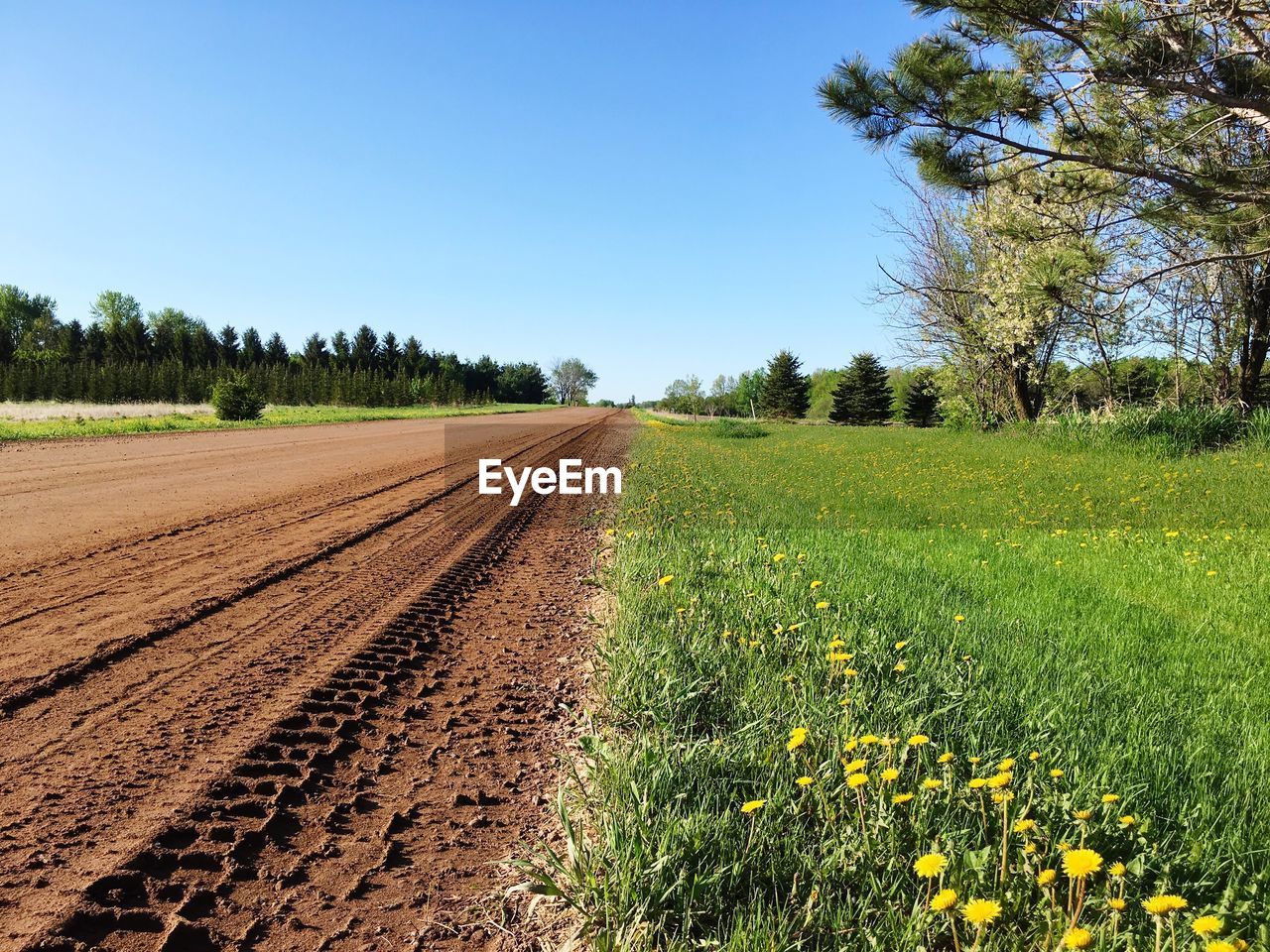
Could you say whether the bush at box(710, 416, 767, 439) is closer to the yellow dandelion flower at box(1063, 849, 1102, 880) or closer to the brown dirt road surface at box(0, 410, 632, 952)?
the brown dirt road surface at box(0, 410, 632, 952)

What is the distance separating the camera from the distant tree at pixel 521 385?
115 metres

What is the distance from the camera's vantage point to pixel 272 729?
315 centimetres

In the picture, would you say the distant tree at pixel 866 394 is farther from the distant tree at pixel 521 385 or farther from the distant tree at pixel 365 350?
the distant tree at pixel 521 385

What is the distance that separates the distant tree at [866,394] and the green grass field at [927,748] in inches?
1996

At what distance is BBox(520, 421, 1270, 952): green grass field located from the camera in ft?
6.26

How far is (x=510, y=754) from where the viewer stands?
10.4 feet

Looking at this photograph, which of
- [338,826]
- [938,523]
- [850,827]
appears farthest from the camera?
[938,523]

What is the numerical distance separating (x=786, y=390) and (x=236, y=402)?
157 ft

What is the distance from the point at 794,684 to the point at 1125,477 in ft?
34.1

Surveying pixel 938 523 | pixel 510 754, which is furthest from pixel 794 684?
pixel 938 523

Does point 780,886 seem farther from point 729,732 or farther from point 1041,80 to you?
point 1041,80

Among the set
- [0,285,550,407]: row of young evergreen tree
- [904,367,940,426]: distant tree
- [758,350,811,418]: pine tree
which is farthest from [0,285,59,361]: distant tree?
[904,367,940,426]: distant tree

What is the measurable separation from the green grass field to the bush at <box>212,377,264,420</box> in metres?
29.4

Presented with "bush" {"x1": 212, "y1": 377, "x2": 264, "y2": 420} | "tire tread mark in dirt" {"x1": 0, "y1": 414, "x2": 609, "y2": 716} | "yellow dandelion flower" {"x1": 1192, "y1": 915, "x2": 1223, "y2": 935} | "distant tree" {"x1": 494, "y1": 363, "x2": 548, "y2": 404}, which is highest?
"distant tree" {"x1": 494, "y1": 363, "x2": 548, "y2": 404}
